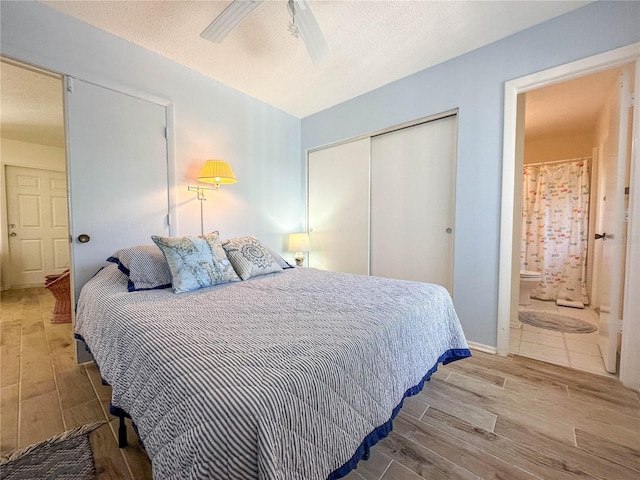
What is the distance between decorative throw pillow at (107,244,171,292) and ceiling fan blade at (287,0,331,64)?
1.75 metres

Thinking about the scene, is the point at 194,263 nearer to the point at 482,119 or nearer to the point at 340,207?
the point at 340,207

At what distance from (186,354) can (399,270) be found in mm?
2359

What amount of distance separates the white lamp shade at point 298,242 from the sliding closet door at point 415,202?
85 cm

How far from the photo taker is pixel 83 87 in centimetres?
192

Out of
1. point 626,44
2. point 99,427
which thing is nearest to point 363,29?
point 626,44

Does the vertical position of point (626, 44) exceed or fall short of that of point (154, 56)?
it falls short

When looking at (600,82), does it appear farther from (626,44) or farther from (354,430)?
(354,430)

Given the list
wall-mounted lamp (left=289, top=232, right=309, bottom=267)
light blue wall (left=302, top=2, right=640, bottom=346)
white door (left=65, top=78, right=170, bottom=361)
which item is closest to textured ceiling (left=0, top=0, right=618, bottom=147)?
light blue wall (left=302, top=2, right=640, bottom=346)

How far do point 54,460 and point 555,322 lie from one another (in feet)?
13.5

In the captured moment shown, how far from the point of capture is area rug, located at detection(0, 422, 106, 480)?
1.09 metres

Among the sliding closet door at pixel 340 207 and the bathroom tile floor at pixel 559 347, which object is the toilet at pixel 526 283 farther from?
the sliding closet door at pixel 340 207

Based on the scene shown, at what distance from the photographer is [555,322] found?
9.31 feet

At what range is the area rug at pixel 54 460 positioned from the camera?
1.09 meters

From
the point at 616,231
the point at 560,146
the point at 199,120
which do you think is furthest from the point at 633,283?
the point at 199,120
